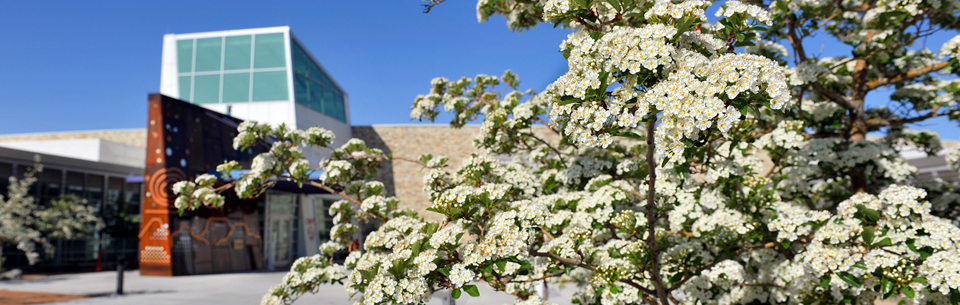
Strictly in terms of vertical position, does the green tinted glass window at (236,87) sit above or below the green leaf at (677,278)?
above

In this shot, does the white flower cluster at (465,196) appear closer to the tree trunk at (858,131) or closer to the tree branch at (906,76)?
the tree trunk at (858,131)

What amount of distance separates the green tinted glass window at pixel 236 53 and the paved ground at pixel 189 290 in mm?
8784

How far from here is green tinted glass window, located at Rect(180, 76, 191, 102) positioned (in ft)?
63.8

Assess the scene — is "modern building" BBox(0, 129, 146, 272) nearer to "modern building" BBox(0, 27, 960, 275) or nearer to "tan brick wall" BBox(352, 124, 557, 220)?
"modern building" BBox(0, 27, 960, 275)

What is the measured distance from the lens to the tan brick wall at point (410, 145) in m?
23.0

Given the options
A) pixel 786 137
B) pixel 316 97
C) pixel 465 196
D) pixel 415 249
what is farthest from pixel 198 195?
pixel 316 97

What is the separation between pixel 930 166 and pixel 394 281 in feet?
71.3

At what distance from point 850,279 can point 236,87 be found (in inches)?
776

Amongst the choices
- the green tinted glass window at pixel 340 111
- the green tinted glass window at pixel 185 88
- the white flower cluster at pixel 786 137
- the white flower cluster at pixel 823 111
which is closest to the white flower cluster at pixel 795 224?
the white flower cluster at pixel 786 137

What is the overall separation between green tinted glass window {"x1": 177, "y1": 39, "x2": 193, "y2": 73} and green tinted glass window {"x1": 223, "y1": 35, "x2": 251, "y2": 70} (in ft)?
4.49

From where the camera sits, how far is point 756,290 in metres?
4.37

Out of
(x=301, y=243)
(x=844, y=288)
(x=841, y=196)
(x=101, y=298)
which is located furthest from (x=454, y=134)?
(x=844, y=288)

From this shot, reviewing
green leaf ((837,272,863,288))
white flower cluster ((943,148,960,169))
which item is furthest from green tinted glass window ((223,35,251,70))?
green leaf ((837,272,863,288))

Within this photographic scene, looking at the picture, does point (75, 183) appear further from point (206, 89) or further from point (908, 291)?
point (908, 291)
